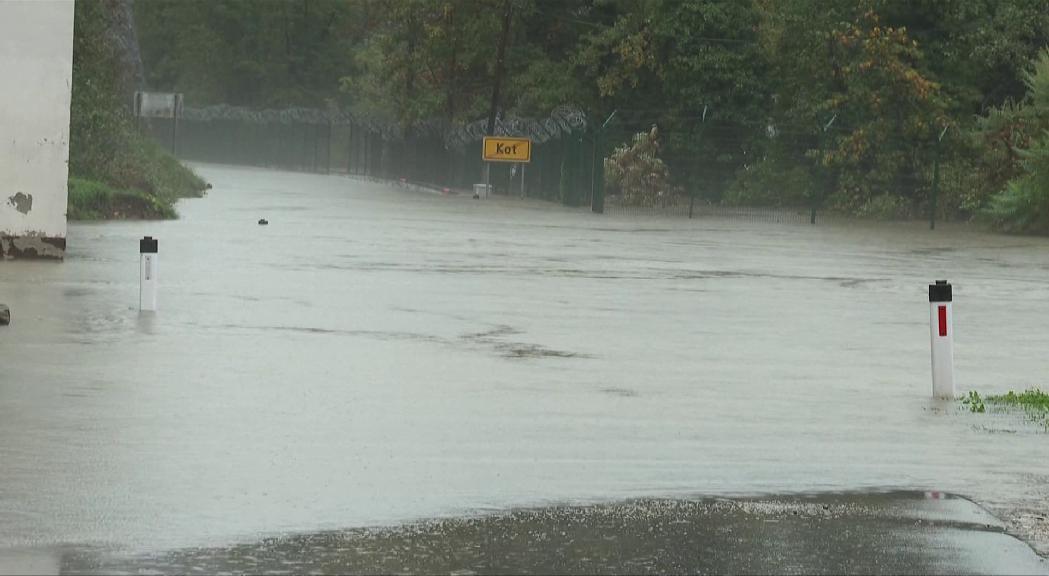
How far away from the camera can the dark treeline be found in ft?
159

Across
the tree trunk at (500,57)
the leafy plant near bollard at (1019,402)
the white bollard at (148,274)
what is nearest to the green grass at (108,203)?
the white bollard at (148,274)

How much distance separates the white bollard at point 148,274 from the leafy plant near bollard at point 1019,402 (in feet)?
25.3

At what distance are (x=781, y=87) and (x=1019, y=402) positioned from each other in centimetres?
4525

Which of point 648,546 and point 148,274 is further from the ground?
point 148,274

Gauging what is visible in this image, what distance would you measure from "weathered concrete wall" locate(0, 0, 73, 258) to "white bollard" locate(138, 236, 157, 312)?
20.5 feet

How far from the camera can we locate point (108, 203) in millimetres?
37000

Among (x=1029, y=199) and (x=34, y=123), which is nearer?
(x=34, y=123)

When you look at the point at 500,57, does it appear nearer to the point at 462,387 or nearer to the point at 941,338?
the point at 462,387

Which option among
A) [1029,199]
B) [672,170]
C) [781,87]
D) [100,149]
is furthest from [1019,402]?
[781,87]

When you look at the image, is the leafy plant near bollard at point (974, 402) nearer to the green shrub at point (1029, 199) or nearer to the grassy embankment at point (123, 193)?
the grassy embankment at point (123, 193)

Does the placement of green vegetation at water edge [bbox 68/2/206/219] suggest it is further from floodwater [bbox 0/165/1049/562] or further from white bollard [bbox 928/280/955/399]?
white bollard [bbox 928/280/955/399]

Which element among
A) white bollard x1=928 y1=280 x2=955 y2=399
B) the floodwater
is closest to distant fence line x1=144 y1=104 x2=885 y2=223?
the floodwater

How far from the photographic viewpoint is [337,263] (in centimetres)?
2688

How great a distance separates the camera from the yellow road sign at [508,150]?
56719 millimetres
